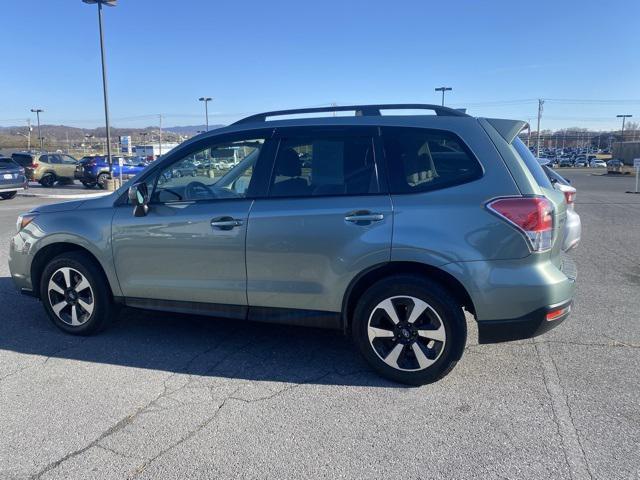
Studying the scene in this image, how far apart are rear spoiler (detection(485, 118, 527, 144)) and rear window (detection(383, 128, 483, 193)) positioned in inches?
13.4

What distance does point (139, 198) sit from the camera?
4.20 metres

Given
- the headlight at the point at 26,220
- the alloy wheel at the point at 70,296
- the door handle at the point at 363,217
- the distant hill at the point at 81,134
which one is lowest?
the alloy wheel at the point at 70,296

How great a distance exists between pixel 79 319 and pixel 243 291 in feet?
5.52

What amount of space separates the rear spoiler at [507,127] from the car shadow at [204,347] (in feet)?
6.45

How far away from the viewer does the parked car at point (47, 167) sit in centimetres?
2667

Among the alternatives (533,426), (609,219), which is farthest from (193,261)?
(609,219)

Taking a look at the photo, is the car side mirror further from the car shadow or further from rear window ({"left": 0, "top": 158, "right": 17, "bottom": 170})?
rear window ({"left": 0, "top": 158, "right": 17, "bottom": 170})

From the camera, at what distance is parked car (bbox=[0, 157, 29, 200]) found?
1981 cm

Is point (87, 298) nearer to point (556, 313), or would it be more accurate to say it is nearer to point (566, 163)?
point (556, 313)

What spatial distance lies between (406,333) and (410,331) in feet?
0.11

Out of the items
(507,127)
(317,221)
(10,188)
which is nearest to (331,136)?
(317,221)

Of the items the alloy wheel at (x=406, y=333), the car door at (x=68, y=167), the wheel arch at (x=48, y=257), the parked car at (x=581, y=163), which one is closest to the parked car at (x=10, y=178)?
the car door at (x=68, y=167)

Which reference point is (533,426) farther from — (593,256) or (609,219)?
(609,219)

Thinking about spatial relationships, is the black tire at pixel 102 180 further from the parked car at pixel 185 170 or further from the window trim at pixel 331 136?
the window trim at pixel 331 136
